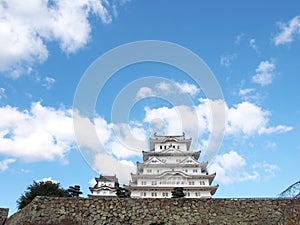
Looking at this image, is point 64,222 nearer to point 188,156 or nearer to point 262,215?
point 262,215

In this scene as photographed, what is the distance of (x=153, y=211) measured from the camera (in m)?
10.1

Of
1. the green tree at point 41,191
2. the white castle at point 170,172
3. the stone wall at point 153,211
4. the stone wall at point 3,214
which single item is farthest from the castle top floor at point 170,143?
the stone wall at point 153,211

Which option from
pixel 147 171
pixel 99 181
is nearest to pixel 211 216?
pixel 147 171

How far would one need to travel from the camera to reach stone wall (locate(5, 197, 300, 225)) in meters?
9.89

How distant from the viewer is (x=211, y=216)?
10.0 metres

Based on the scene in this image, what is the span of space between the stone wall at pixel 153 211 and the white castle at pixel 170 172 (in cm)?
2355

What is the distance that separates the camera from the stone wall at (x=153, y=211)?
9891 millimetres

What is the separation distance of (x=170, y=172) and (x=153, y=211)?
985 inches

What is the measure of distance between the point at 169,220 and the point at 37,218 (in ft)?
15.0

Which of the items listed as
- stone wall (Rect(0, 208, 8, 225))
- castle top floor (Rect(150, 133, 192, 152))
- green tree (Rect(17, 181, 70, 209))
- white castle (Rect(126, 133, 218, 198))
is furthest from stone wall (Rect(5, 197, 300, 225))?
castle top floor (Rect(150, 133, 192, 152))

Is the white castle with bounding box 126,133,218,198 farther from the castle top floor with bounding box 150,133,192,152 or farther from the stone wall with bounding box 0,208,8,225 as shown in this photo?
the stone wall with bounding box 0,208,8,225

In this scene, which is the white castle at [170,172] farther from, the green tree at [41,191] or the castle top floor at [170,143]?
the green tree at [41,191]

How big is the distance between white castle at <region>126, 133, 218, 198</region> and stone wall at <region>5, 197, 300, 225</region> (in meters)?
23.5

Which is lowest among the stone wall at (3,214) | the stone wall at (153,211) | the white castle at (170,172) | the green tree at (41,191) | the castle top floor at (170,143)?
the stone wall at (153,211)
